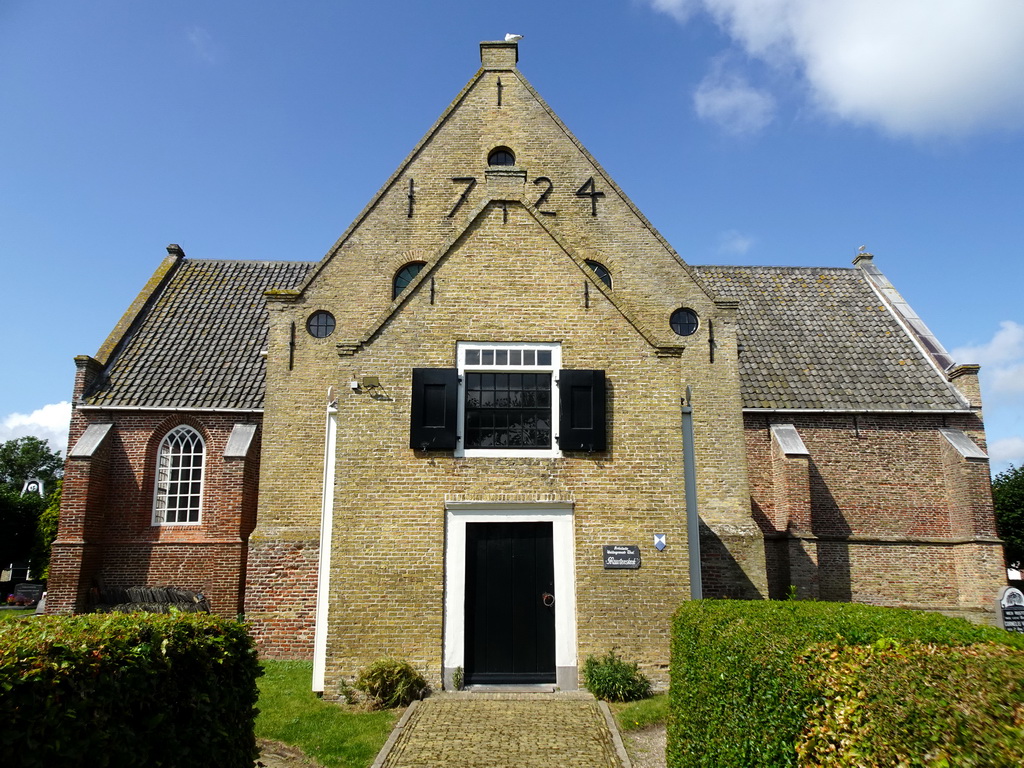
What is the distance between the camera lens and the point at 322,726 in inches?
390

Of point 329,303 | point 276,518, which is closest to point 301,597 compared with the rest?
point 276,518

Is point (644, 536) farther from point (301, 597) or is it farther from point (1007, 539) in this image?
point (1007, 539)

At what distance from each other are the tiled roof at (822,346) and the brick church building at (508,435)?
0.11 metres

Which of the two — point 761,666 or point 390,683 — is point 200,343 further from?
point 761,666

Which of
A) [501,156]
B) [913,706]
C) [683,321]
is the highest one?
[501,156]

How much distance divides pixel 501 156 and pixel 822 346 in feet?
42.6

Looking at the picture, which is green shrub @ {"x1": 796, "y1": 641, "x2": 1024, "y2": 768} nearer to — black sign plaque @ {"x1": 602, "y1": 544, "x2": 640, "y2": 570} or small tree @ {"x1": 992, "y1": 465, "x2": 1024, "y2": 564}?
black sign plaque @ {"x1": 602, "y1": 544, "x2": 640, "y2": 570}

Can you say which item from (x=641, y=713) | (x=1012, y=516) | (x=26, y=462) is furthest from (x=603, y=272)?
(x=26, y=462)

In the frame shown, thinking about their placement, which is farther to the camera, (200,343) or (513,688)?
(200,343)

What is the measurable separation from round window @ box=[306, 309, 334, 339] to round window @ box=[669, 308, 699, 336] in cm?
843

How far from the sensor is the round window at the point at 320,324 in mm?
16500

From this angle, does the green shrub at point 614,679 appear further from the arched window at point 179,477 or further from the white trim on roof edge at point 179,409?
the arched window at point 179,477

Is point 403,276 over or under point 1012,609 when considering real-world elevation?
over

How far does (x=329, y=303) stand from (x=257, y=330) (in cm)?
700
